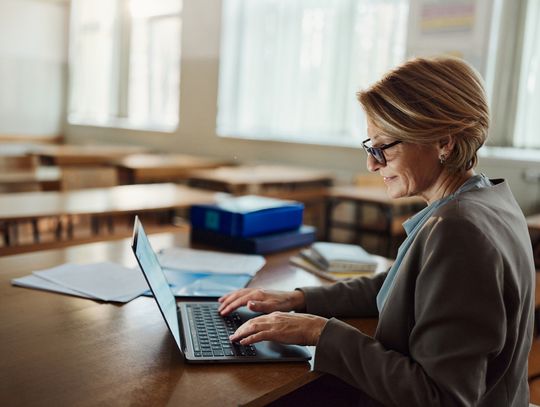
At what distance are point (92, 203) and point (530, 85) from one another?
3542 millimetres

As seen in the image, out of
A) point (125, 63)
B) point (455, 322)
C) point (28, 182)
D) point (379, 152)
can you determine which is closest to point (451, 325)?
point (455, 322)

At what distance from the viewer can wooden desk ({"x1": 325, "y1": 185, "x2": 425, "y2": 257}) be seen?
430 cm

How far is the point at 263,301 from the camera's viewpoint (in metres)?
1.34

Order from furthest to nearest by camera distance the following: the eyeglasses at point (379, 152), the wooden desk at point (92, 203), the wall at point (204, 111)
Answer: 1. the wall at point (204, 111)
2. the wooden desk at point (92, 203)
3. the eyeglasses at point (379, 152)

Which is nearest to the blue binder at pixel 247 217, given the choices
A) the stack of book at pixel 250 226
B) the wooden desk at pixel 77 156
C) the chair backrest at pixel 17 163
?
the stack of book at pixel 250 226

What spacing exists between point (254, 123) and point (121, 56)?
265 centimetres

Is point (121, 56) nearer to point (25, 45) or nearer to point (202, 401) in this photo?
point (25, 45)

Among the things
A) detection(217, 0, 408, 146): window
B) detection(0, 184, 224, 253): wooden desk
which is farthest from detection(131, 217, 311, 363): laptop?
detection(217, 0, 408, 146): window

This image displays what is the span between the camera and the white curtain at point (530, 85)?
4.70m

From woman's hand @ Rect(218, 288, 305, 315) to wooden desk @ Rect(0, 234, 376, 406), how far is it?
150 millimetres

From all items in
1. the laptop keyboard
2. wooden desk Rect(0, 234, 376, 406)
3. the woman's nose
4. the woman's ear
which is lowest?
wooden desk Rect(0, 234, 376, 406)

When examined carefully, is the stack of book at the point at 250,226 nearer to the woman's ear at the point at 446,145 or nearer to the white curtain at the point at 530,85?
the woman's ear at the point at 446,145

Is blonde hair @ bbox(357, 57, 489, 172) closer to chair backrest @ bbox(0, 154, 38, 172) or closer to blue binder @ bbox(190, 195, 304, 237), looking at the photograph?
blue binder @ bbox(190, 195, 304, 237)

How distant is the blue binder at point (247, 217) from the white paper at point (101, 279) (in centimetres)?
42
